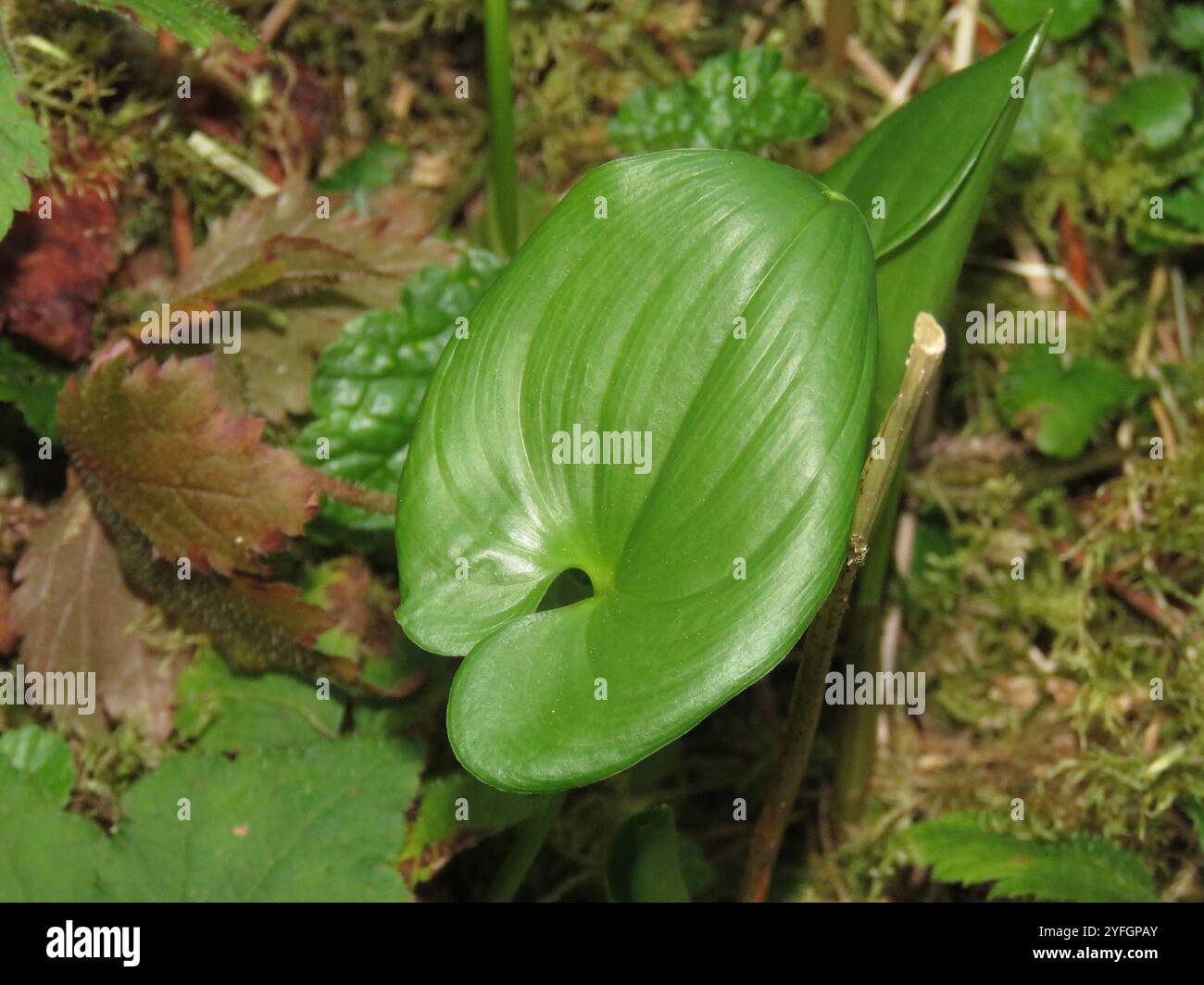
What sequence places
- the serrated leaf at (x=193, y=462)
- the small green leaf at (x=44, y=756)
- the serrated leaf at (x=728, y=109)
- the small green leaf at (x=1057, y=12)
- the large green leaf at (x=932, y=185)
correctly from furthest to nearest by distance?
the small green leaf at (x=1057, y=12) → the serrated leaf at (x=728, y=109) → the small green leaf at (x=44, y=756) → the serrated leaf at (x=193, y=462) → the large green leaf at (x=932, y=185)

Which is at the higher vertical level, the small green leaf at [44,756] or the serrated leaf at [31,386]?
the serrated leaf at [31,386]

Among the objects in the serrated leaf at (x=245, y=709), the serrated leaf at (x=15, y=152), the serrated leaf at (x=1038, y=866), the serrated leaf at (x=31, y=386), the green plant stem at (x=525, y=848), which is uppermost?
the serrated leaf at (x=15, y=152)

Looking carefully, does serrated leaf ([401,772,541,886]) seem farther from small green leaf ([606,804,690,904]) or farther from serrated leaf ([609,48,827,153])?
serrated leaf ([609,48,827,153])

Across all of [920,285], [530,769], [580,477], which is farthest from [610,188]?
[530,769]

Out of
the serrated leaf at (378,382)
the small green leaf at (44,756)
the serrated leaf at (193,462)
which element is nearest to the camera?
the serrated leaf at (193,462)

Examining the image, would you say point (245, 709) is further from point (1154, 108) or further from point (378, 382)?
point (1154, 108)

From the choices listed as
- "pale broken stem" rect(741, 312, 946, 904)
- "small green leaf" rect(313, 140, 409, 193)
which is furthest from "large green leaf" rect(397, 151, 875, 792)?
"small green leaf" rect(313, 140, 409, 193)

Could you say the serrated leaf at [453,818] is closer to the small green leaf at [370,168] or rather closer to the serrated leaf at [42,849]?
the serrated leaf at [42,849]

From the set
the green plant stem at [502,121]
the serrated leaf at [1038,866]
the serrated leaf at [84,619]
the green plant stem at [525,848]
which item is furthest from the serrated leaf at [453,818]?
the green plant stem at [502,121]
